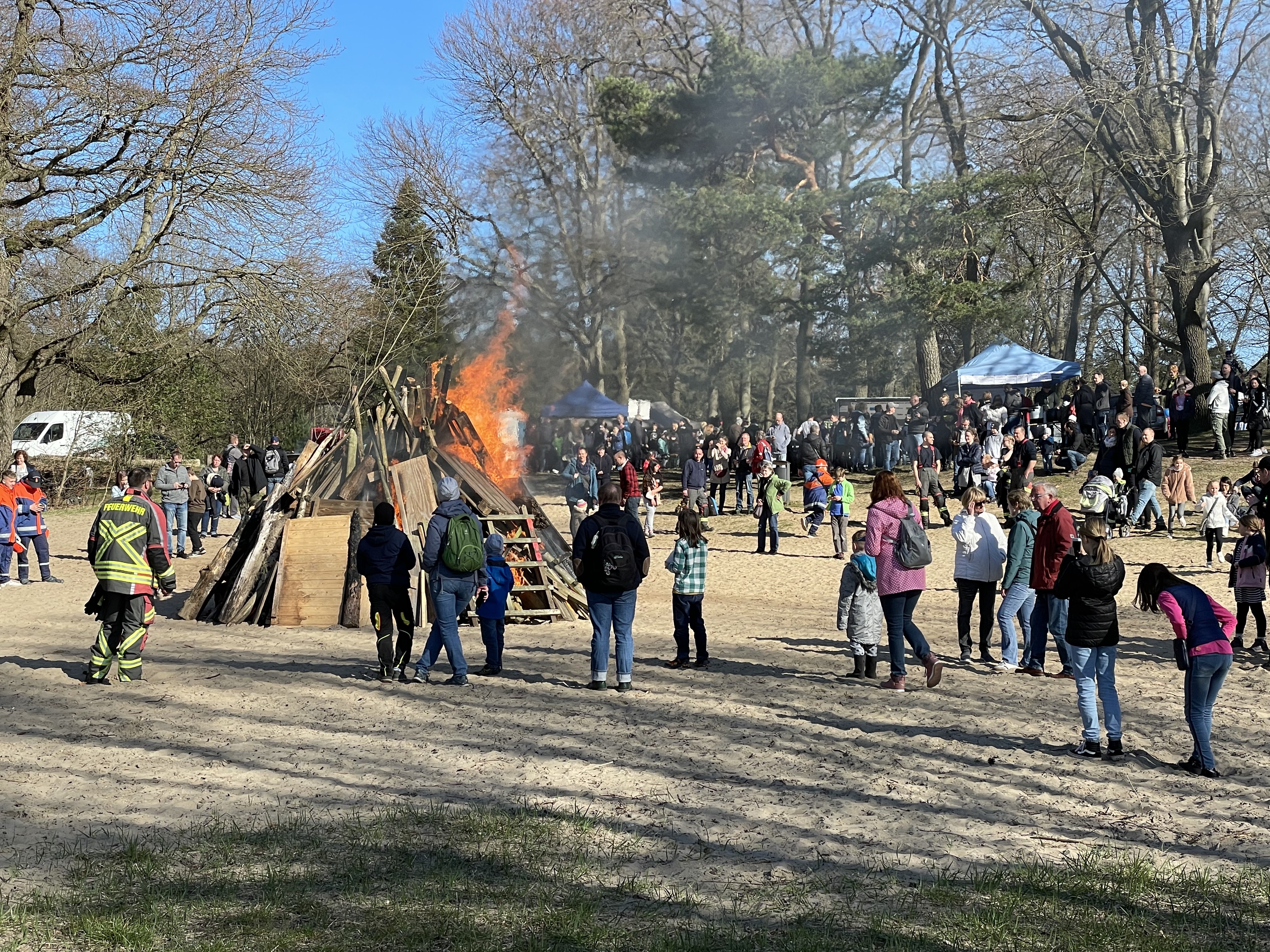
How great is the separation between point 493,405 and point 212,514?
605cm

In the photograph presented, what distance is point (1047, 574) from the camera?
10703 mm

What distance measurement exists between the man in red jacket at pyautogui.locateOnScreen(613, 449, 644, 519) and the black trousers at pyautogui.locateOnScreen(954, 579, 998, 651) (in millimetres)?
10178

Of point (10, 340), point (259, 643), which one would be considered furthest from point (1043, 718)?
point (10, 340)

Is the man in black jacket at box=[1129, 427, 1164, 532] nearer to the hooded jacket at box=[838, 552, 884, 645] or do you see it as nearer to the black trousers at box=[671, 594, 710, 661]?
the hooded jacket at box=[838, 552, 884, 645]

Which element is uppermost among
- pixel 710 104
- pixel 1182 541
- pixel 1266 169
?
pixel 710 104

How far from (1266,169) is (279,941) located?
31.9 m

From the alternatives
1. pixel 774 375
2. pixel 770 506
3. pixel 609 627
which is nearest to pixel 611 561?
pixel 609 627

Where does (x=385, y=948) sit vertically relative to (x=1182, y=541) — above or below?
below

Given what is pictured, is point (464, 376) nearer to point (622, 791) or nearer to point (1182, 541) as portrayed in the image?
point (1182, 541)

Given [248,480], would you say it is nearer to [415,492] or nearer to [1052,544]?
[415,492]

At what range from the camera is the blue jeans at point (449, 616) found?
1038cm

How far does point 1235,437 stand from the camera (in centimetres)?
2766

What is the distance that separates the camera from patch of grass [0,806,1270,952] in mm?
5234

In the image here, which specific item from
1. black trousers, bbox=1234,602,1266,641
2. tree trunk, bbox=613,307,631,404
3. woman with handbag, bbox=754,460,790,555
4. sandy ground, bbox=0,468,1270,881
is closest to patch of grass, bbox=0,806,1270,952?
sandy ground, bbox=0,468,1270,881
